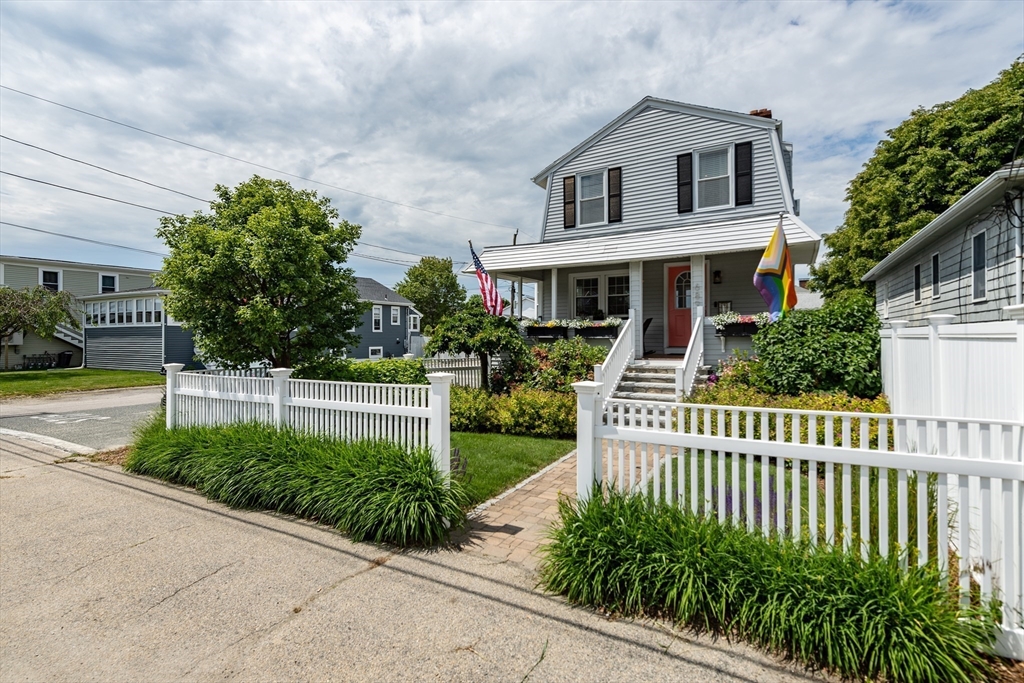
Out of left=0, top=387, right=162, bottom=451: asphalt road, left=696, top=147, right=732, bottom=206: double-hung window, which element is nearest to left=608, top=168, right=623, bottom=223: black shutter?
left=696, top=147, right=732, bottom=206: double-hung window

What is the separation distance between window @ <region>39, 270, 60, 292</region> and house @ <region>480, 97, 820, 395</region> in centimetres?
2879

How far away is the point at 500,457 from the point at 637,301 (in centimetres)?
673

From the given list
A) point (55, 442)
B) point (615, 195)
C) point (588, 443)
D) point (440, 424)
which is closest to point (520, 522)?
point (440, 424)

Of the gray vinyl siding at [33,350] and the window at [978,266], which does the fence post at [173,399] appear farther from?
the gray vinyl siding at [33,350]

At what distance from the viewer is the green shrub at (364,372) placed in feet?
27.9

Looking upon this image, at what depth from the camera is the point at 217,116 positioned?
10.8 meters

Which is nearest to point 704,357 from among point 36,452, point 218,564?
point 218,564

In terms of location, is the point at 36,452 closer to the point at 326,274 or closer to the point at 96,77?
the point at 326,274

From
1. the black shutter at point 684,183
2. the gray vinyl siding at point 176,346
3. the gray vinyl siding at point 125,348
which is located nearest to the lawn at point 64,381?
the gray vinyl siding at point 125,348

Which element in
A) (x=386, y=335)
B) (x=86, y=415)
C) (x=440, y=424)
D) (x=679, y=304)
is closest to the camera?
(x=440, y=424)

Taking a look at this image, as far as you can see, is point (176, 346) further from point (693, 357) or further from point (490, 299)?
point (693, 357)

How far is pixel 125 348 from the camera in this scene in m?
25.8

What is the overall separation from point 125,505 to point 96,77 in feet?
27.0

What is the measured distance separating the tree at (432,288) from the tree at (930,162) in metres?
26.6
